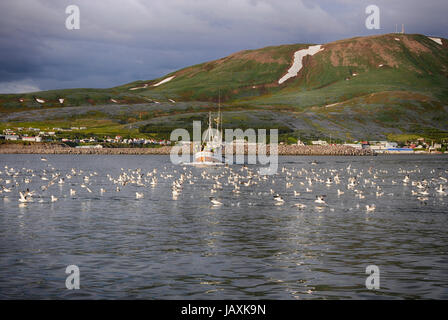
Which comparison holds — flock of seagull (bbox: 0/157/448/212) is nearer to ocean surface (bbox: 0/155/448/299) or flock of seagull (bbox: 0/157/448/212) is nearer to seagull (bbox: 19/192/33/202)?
seagull (bbox: 19/192/33/202)

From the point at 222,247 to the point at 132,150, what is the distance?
161 metres

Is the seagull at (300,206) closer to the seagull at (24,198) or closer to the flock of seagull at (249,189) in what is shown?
the flock of seagull at (249,189)

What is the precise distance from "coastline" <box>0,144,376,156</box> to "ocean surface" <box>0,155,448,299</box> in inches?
5205

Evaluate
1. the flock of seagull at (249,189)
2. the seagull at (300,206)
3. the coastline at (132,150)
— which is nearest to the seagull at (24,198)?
the flock of seagull at (249,189)

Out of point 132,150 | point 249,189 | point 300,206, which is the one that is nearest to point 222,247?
Result: point 300,206

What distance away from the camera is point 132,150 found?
608 feet

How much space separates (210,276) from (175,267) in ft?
6.82

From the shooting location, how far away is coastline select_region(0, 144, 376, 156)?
599 feet

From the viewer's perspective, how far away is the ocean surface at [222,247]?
20.2 metres

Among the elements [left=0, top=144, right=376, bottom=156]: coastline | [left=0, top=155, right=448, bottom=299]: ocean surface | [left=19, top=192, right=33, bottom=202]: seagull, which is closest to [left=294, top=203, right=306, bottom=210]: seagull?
[left=0, top=155, right=448, bottom=299]: ocean surface

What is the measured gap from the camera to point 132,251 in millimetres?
26344

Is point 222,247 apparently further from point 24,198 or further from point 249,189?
point 249,189
